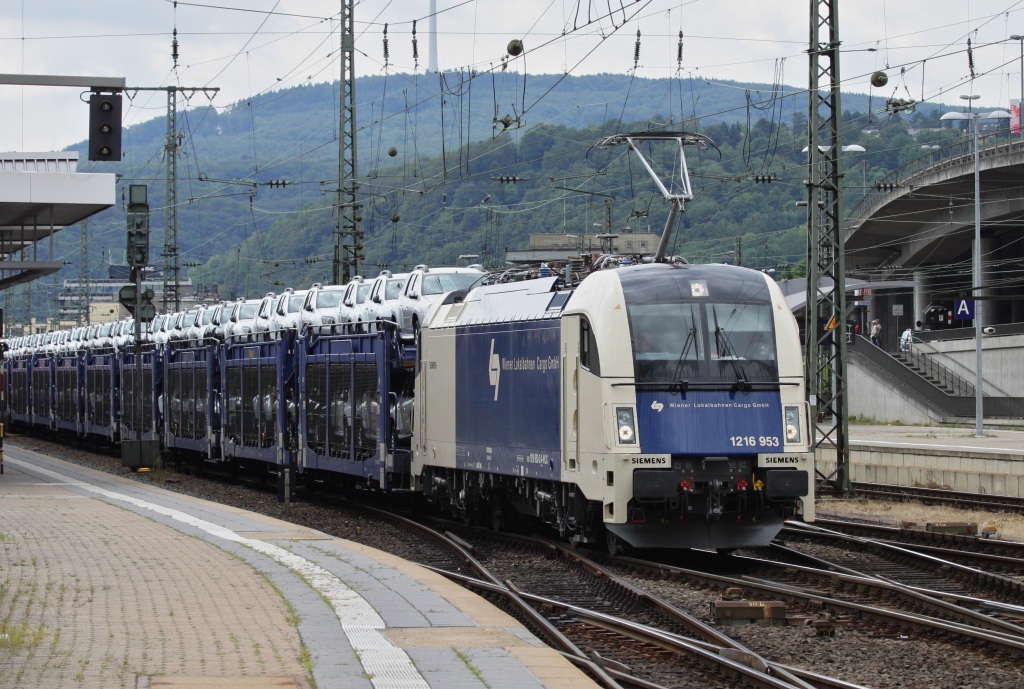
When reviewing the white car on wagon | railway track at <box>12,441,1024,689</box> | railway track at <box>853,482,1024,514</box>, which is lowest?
railway track at <box>853,482,1024,514</box>

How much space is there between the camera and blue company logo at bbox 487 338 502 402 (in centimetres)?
1927

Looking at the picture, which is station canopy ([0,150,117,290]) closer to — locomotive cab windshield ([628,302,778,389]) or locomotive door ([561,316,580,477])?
locomotive door ([561,316,580,477])

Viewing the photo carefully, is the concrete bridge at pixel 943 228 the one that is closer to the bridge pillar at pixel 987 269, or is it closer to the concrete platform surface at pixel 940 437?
the bridge pillar at pixel 987 269

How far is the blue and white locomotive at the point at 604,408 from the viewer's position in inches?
624

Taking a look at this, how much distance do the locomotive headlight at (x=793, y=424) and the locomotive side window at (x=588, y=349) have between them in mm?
2189

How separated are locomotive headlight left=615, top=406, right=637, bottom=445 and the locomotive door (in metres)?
0.89

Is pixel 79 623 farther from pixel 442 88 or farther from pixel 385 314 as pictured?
pixel 442 88

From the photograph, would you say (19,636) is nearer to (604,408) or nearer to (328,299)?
(604,408)

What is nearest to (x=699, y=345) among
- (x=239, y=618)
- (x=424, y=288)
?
(x=239, y=618)

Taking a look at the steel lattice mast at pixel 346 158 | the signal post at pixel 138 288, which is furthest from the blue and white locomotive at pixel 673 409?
the steel lattice mast at pixel 346 158

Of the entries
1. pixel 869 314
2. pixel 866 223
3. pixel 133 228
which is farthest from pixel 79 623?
pixel 869 314

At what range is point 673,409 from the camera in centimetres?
1588

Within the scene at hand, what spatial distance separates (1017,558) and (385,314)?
12113 millimetres

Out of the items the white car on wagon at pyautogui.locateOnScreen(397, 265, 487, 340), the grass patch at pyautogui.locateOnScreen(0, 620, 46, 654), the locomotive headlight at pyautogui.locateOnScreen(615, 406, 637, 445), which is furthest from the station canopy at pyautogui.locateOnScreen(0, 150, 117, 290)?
the grass patch at pyautogui.locateOnScreen(0, 620, 46, 654)
